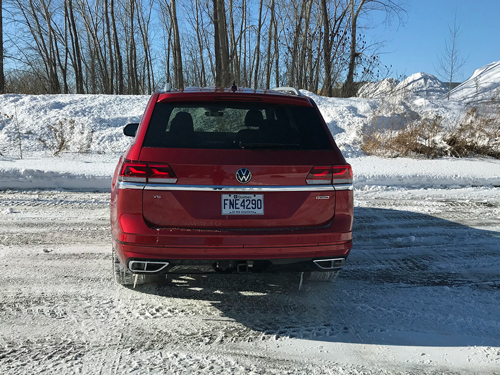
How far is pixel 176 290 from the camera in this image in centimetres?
370

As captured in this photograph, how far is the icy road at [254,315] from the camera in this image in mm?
2635

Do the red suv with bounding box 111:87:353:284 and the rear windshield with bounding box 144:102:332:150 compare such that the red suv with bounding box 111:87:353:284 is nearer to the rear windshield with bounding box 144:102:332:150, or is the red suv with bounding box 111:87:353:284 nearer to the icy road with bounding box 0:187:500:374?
the rear windshield with bounding box 144:102:332:150

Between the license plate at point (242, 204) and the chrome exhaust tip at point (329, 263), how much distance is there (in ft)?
1.86

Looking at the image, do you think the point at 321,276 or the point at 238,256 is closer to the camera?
the point at 238,256

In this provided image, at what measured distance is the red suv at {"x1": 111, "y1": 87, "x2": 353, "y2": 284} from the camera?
287 centimetres

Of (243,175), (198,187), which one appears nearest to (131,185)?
(198,187)

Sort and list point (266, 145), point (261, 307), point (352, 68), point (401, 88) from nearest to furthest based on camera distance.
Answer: point (266, 145) → point (261, 307) → point (401, 88) → point (352, 68)

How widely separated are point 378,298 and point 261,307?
102 cm

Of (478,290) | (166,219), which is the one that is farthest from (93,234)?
(478,290)

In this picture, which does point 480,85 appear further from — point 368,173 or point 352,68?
point 368,173

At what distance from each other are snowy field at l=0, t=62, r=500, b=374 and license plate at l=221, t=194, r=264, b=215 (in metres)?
0.86

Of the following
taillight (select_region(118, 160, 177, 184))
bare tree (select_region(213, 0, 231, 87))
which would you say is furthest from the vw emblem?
bare tree (select_region(213, 0, 231, 87))

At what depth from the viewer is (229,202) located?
9.53ft

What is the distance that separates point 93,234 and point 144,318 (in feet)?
8.03
